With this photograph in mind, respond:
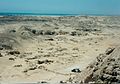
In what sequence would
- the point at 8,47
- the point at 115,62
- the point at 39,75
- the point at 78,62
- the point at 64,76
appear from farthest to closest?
1. the point at 8,47
2. the point at 78,62
3. the point at 39,75
4. the point at 64,76
5. the point at 115,62

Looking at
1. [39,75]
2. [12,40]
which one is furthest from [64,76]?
[12,40]

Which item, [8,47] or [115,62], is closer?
[115,62]

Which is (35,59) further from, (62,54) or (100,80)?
(100,80)

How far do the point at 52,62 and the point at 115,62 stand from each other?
33.2ft

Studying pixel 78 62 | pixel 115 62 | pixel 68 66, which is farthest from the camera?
pixel 78 62

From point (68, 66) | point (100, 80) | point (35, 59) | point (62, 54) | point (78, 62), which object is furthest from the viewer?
point (62, 54)

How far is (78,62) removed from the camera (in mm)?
18875

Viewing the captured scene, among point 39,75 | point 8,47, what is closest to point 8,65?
point 39,75

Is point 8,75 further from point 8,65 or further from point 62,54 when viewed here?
point 62,54

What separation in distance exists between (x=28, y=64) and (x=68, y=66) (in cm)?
269

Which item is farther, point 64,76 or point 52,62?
point 52,62

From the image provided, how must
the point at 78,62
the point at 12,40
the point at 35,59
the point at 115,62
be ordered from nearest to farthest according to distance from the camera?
1. the point at 115,62
2. the point at 78,62
3. the point at 35,59
4. the point at 12,40

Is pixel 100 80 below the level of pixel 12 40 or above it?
above

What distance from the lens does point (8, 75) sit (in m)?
15.5
